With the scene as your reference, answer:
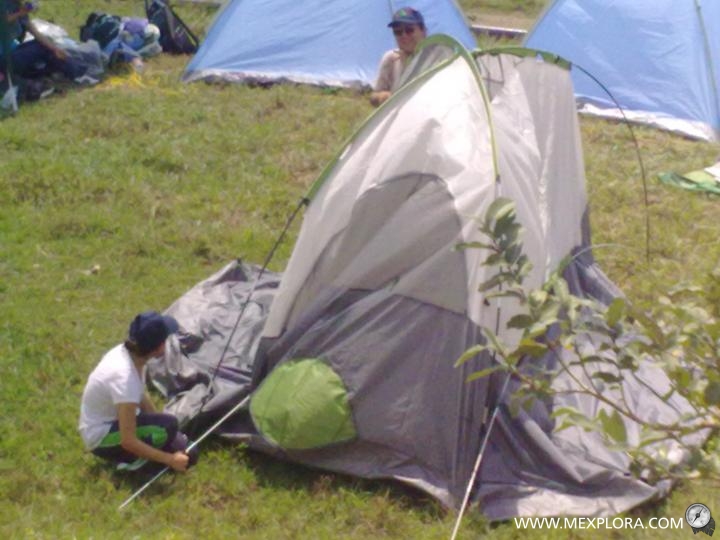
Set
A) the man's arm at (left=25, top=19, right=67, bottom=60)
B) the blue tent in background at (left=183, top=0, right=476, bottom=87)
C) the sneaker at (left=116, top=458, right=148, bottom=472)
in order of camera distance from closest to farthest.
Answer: the sneaker at (left=116, top=458, right=148, bottom=472)
the man's arm at (left=25, top=19, right=67, bottom=60)
the blue tent in background at (left=183, top=0, right=476, bottom=87)

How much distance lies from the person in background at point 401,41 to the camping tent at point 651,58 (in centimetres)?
204

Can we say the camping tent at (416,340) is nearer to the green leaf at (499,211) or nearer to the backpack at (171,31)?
the green leaf at (499,211)

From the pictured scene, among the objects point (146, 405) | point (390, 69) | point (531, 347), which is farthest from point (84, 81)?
point (531, 347)

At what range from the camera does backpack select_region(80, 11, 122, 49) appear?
10.4 meters

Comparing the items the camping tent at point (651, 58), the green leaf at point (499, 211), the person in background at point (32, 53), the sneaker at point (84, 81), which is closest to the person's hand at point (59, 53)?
the person in background at point (32, 53)

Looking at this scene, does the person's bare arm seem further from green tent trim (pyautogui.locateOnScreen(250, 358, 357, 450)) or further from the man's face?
the man's face

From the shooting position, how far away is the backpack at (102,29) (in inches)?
409

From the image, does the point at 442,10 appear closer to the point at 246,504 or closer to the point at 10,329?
the point at 10,329

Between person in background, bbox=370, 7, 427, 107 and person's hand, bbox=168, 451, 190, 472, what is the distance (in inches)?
125

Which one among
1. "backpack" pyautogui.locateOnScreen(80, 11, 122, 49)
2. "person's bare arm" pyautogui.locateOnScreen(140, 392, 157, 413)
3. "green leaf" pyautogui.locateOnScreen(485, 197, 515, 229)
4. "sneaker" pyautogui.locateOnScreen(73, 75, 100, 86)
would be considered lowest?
"sneaker" pyautogui.locateOnScreen(73, 75, 100, 86)

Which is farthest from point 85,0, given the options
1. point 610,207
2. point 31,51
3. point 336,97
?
point 610,207

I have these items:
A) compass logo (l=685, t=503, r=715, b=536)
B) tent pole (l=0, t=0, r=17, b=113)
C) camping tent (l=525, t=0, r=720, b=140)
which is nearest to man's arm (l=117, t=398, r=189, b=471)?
compass logo (l=685, t=503, r=715, b=536)

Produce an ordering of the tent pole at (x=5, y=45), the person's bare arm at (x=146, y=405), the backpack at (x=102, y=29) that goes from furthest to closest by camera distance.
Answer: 1. the backpack at (x=102, y=29)
2. the tent pole at (x=5, y=45)
3. the person's bare arm at (x=146, y=405)

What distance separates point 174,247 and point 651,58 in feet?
14.3
